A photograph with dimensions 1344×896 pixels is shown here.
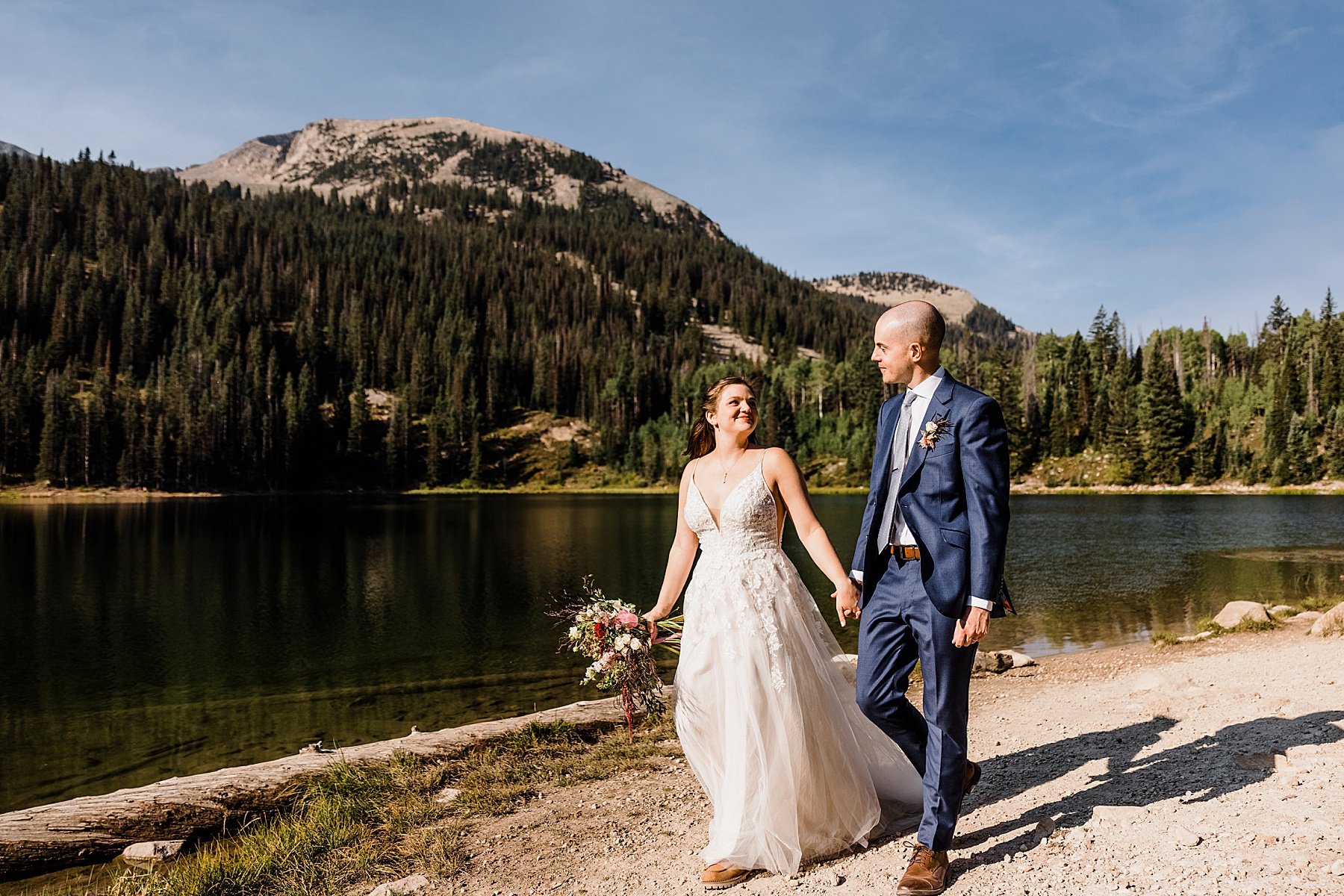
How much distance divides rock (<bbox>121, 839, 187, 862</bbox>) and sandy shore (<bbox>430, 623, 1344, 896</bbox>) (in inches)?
118

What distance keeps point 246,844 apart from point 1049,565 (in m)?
32.4

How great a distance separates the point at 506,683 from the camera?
52.5 ft

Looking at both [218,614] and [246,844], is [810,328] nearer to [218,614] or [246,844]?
[218,614]

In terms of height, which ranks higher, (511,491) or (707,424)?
(707,424)

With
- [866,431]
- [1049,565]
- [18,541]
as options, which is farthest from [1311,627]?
[866,431]

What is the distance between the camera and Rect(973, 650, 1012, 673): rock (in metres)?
12.4

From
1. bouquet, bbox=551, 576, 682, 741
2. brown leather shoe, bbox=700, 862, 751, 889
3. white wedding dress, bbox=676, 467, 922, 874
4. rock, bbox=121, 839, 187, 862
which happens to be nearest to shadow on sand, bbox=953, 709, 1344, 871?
white wedding dress, bbox=676, 467, 922, 874

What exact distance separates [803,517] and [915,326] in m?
1.44

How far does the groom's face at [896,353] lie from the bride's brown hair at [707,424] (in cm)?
111

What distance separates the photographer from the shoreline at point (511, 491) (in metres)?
86.4

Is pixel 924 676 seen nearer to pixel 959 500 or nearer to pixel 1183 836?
pixel 959 500

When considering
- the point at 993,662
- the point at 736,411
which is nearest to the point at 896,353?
the point at 736,411

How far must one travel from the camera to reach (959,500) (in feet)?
14.6

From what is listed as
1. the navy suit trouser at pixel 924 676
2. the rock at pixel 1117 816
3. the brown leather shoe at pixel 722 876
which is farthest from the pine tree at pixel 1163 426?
the brown leather shoe at pixel 722 876
